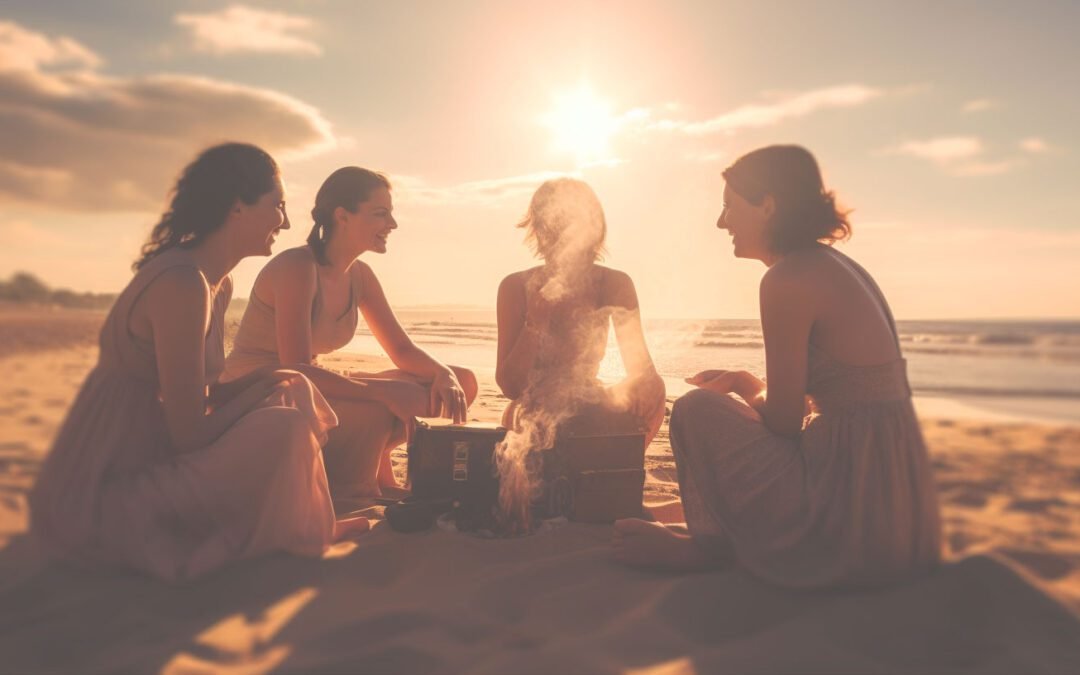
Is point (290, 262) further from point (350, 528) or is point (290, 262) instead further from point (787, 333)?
point (787, 333)

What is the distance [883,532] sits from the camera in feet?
9.09

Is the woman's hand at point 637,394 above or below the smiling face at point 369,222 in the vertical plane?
below

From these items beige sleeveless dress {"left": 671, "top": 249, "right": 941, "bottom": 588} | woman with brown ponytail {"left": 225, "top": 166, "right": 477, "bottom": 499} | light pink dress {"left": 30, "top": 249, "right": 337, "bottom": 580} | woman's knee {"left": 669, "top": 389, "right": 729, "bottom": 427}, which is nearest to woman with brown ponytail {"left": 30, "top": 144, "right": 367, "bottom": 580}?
light pink dress {"left": 30, "top": 249, "right": 337, "bottom": 580}

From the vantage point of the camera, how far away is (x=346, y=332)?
4.83 m

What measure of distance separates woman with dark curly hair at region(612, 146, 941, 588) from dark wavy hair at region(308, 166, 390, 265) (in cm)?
247

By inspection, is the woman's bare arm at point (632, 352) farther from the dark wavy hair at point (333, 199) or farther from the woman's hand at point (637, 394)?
the dark wavy hair at point (333, 199)

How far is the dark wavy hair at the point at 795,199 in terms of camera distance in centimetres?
312

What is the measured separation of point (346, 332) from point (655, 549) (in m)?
2.71

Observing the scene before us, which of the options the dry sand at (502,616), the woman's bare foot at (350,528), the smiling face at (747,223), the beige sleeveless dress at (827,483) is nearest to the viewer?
the dry sand at (502,616)

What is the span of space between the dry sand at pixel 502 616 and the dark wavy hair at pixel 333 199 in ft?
5.65

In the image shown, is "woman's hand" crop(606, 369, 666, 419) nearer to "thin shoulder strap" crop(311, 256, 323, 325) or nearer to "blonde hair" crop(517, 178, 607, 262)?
"blonde hair" crop(517, 178, 607, 262)

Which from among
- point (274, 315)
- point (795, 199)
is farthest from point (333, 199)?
point (795, 199)

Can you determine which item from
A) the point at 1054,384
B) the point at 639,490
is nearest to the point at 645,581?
the point at 639,490

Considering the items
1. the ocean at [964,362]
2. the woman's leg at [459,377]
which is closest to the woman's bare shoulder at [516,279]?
the woman's leg at [459,377]
